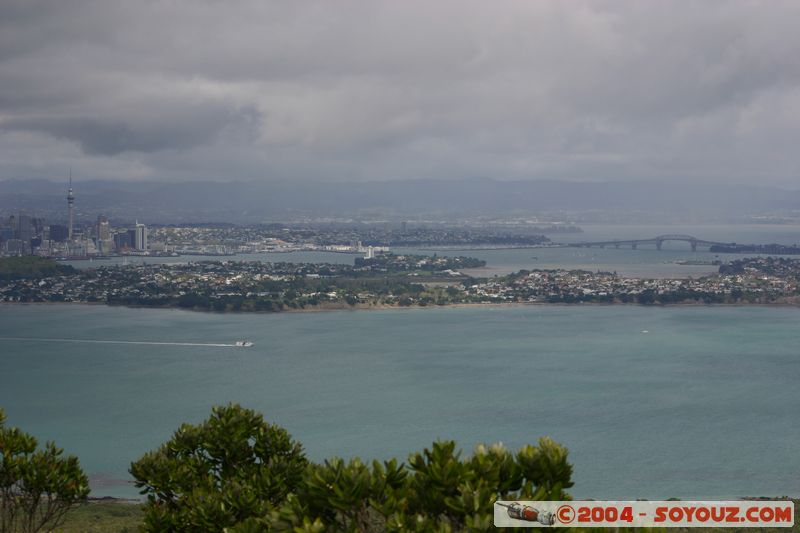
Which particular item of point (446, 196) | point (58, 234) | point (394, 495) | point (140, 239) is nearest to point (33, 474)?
point (394, 495)

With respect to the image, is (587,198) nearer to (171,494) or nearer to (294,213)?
(294,213)

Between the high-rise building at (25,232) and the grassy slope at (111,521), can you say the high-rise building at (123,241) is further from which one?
the grassy slope at (111,521)

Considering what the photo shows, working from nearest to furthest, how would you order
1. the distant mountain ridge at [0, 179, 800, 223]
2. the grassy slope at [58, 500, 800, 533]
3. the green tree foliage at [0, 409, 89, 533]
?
the green tree foliage at [0, 409, 89, 533] < the grassy slope at [58, 500, 800, 533] < the distant mountain ridge at [0, 179, 800, 223]

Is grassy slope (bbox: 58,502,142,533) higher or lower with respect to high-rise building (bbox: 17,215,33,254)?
lower

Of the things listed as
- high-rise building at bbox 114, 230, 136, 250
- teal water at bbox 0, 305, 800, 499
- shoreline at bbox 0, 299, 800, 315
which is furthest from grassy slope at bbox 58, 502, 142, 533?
high-rise building at bbox 114, 230, 136, 250

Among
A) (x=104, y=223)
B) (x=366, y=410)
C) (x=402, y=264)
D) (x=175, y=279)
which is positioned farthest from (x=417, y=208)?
(x=366, y=410)

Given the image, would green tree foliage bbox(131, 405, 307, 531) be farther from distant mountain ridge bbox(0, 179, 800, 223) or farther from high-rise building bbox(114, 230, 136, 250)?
distant mountain ridge bbox(0, 179, 800, 223)
